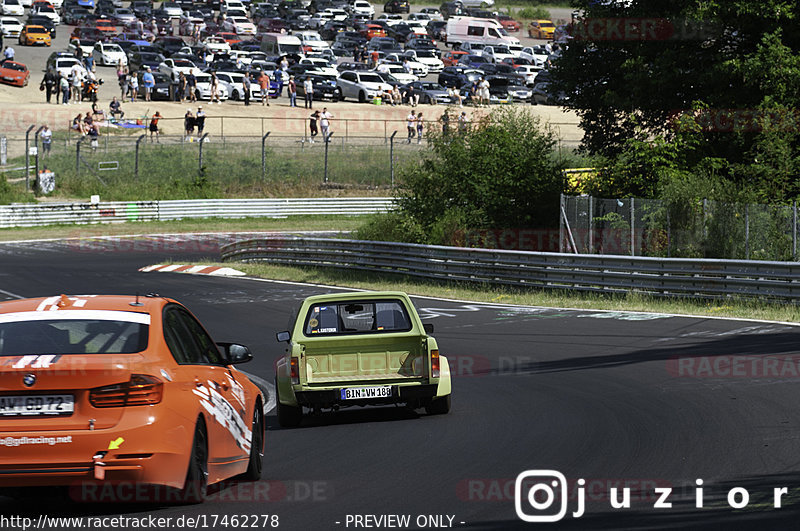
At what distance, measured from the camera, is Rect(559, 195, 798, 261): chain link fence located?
24.5 meters

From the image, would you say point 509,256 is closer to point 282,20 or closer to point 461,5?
point 282,20

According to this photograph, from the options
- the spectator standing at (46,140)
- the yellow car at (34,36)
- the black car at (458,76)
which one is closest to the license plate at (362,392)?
the spectator standing at (46,140)

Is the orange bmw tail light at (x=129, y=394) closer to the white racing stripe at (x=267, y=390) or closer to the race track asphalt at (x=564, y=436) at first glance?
the race track asphalt at (x=564, y=436)

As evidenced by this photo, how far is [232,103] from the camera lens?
220 ft

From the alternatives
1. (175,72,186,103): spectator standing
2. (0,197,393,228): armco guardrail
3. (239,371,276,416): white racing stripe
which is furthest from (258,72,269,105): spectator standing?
(239,371,276,416): white racing stripe

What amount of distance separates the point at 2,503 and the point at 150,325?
1651 millimetres

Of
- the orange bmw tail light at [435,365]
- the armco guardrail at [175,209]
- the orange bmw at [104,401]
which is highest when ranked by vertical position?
the orange bmw at [104,401]

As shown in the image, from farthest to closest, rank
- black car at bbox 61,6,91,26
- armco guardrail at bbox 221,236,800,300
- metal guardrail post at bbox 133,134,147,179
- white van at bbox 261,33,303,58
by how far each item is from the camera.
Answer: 1. black car at bbox 61,6,91,26
2. white van at bbox 261,33,303,58
3. metal guardrail post at bbox 133,134,147,179
4. armco guardrail at bbox 221,236,800,300

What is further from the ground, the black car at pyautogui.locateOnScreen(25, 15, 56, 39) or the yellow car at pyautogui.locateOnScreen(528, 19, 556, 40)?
the yellow car at pyautogui.locateOnScreen(528, 19, 556, 40)

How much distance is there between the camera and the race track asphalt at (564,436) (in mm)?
7719

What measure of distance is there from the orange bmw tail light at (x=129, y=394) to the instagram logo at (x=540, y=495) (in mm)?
2374

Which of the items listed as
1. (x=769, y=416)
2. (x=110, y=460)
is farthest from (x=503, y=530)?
(x=769, y=416)

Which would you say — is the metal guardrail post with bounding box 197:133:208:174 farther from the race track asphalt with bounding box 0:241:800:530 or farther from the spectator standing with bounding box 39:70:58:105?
the race track asphalt with bounding box 0:241:800:530

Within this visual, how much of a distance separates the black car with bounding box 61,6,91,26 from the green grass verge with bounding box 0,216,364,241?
161ft
